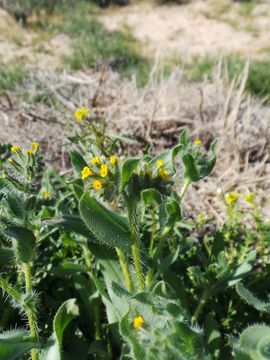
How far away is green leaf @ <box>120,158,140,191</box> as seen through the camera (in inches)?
60.3

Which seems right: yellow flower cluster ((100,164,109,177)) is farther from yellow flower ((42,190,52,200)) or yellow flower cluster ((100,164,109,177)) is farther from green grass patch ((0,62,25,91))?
green grass patch ((0,62,25,91))

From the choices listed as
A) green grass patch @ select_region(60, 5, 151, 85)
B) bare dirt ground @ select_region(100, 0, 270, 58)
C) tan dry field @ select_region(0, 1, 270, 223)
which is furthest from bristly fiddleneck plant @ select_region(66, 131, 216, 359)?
bare dirt ground @ select_region(100, 0, 270, 58)

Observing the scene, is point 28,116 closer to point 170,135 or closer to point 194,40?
point 170,135

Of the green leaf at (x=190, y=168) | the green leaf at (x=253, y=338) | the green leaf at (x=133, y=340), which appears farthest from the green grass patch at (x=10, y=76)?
the green leaf at (x=253, y=338)

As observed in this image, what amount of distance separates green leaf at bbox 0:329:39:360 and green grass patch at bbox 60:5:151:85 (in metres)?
3.42

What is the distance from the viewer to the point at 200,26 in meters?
7.11

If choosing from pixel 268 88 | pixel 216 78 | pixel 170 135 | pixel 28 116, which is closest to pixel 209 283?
pixel 170 135

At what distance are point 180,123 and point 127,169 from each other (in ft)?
6.45

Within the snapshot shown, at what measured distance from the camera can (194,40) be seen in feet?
22.0

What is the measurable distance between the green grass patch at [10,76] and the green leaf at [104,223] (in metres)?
2.87

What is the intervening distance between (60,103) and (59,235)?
1590 mm

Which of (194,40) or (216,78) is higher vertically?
(216,78)

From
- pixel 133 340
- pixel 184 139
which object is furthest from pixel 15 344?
pixel 184 139

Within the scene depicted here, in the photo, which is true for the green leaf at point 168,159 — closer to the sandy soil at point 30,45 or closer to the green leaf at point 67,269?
the green leaf at point 67,269
